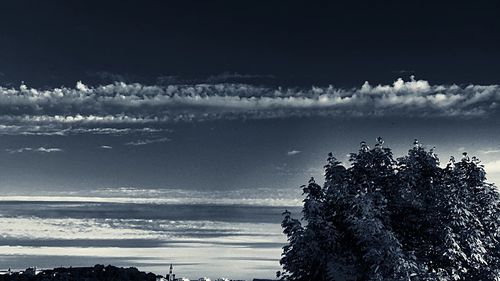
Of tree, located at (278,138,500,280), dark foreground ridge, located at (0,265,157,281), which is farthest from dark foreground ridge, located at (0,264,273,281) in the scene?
tree, located at (278,138,500,280)

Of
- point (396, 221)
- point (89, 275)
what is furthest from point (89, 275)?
point (396, 221)

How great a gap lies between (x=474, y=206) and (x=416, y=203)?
14.5 feet

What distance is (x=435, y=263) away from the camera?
41719 millimetres

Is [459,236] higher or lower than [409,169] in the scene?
lower

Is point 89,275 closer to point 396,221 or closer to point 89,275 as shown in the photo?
point 89,275

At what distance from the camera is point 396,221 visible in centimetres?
4272

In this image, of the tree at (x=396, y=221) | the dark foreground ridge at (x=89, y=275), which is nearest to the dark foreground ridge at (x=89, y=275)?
the dark foreground ridge at (x=89, y=275)

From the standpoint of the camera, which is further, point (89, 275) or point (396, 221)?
point (89, 275)

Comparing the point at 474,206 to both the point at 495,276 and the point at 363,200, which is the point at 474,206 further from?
the point at 363,200

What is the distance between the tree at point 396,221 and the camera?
1576 inches

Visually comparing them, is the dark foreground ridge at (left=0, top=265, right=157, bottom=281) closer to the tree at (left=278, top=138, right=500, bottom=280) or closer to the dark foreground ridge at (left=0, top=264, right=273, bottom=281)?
the dark foreground ridge at (left=0, top=264, right=273, bottom=281)

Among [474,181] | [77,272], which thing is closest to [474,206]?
[474,181]

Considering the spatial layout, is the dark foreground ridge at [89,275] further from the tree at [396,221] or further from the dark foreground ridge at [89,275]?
the tree at [396,221]

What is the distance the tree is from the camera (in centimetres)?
4003
